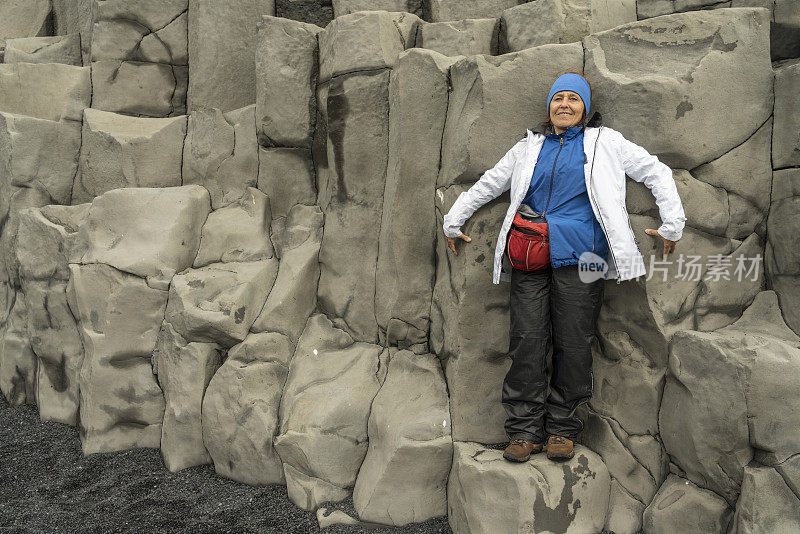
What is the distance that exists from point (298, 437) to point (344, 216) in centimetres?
154

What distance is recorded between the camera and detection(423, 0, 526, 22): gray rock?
14.4 ft

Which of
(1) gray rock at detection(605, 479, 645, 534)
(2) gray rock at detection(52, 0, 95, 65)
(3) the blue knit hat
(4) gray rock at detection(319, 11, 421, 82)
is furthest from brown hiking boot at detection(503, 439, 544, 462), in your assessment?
(2) gray rock at detection(52, 0, 95, 65)

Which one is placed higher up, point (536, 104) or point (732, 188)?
point (536, 104)

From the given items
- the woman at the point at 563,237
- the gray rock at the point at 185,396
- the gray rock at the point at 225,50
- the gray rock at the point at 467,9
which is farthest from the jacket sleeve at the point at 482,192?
the gray rock at the point at 225,50

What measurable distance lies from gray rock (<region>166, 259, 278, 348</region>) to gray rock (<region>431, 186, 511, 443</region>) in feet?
4.79

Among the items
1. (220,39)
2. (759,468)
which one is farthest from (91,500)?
(759,468)

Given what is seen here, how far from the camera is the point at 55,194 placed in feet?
17.0

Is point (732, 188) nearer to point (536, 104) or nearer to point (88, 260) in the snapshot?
point (536, 104)

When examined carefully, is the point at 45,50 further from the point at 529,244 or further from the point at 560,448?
the point at 560,448

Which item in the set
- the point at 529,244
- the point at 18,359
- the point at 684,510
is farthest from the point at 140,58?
the point at 684,510

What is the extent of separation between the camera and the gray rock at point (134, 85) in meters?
5.24

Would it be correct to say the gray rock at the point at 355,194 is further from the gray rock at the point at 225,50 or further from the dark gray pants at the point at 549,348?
the dark gray pants at the point at 549,348

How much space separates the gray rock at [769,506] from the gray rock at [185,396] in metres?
3.28

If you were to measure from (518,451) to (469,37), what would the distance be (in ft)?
8.47
